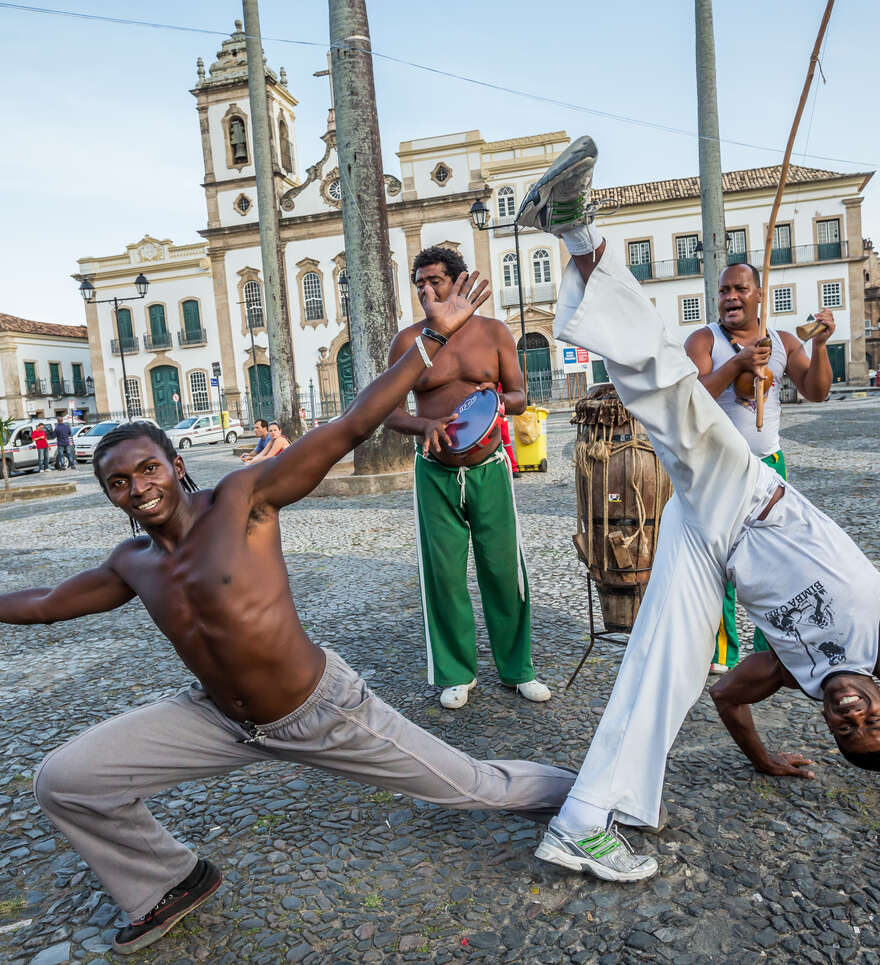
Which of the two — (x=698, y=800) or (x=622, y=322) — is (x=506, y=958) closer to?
(x=698, y=800)

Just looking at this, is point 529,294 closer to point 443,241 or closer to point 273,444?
point 443,241

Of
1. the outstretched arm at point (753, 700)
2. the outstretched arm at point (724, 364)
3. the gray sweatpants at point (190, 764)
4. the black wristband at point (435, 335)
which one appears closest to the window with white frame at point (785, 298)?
the outstretched arm at point (724, 364)

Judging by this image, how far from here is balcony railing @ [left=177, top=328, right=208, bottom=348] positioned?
156 feet

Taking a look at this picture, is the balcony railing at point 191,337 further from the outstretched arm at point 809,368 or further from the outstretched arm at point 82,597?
the outstretched arm at point 82,597

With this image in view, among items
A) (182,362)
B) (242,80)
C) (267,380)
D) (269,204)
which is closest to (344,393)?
(267,380)

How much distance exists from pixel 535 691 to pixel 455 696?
0.36 metres

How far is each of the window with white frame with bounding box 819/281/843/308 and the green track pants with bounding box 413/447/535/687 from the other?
45.0 meters

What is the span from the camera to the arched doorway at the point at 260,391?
4544 centimetres

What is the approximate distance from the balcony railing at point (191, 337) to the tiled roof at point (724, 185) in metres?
23.1

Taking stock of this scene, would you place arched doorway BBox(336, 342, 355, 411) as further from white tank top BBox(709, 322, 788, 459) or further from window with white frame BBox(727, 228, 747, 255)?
white tank top BBox(709, 322, 788, 459)

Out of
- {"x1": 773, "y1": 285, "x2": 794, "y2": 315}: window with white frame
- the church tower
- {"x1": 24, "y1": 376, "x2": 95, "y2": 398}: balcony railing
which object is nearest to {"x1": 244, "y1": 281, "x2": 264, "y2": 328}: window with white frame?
the church tower

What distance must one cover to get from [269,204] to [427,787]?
16.0 meters

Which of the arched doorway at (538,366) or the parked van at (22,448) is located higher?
the arched doorway at (538,366)

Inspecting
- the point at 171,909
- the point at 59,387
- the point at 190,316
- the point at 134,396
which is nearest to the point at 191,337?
the point at 190,316
